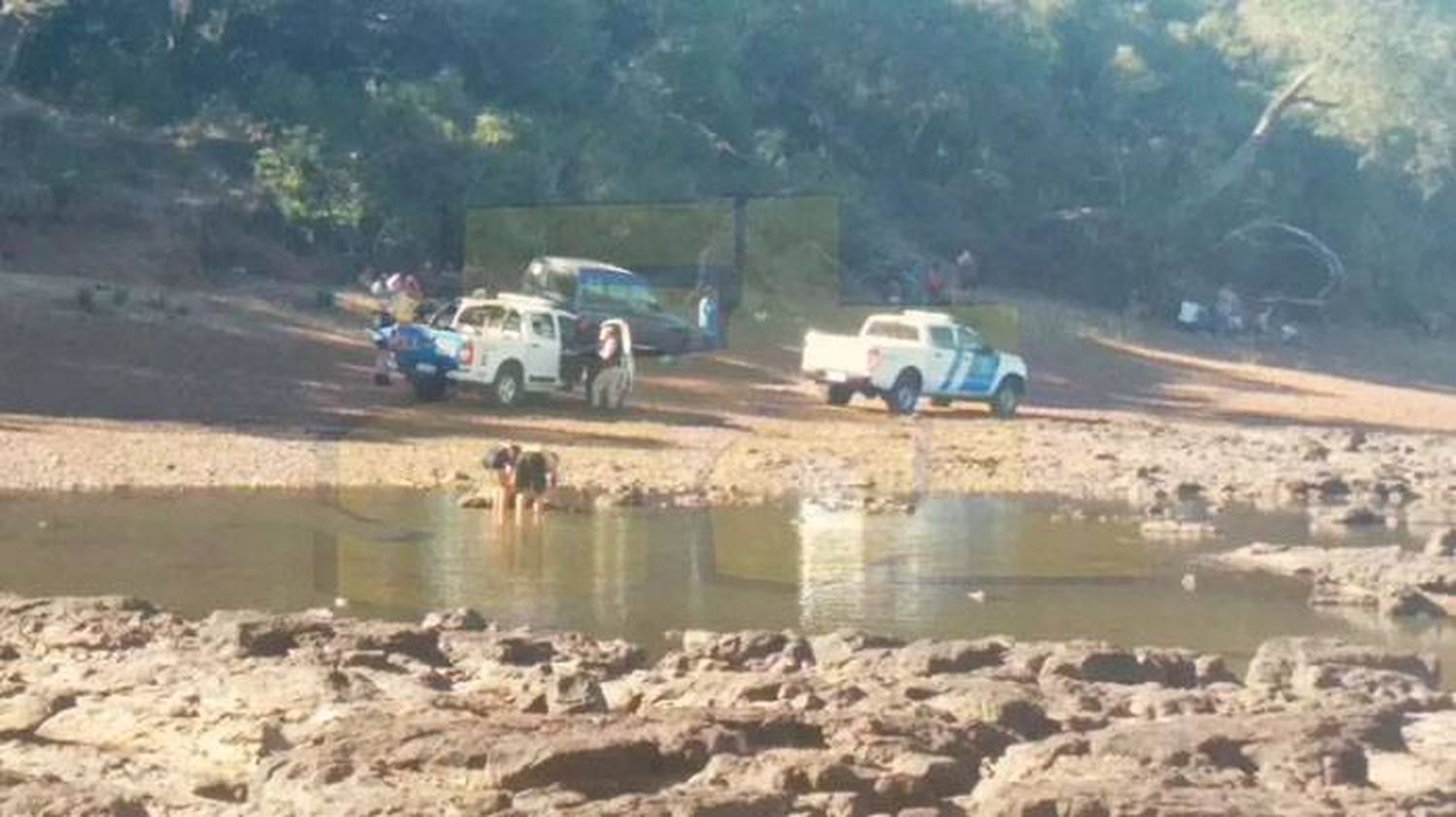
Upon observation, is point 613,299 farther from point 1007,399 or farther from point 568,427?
point 568,427

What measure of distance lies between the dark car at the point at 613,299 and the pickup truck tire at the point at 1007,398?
4.17m

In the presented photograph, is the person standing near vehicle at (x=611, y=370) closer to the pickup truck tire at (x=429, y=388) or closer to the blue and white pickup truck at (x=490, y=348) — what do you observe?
the blue and white pickup truck at (x=490, y=348)

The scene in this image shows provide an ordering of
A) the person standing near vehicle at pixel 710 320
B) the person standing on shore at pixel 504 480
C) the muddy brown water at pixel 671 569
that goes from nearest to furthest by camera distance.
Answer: the muddy brown water at pixel 671 569 < the person standing on shore at pixel 504 480 < the person standing near vehicle at pixel 710 320

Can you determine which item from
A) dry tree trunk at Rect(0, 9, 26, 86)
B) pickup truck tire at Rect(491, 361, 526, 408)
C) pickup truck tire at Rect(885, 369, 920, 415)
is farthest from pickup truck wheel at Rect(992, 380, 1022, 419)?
dry tree trunk at Rect(0, 9, 26, 86)

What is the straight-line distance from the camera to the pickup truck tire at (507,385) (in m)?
30.8

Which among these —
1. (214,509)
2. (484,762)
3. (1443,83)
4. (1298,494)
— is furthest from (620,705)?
(1443,83)

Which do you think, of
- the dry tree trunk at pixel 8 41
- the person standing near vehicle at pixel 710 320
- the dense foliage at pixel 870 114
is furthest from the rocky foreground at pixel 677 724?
A: the dry tree trunk at pixel 8 41

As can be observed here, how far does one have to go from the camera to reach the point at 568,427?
29.9 metres

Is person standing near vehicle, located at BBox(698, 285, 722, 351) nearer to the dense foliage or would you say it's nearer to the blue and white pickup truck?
the dense foliage

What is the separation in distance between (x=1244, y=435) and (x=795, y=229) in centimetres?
1134

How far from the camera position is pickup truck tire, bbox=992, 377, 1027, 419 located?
3581 centimetres

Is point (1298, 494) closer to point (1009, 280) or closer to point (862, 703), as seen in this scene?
point (862, 703)

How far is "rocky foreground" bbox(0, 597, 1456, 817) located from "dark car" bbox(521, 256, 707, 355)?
20.3 metres

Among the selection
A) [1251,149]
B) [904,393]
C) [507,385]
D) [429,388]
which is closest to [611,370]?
[507,385]
